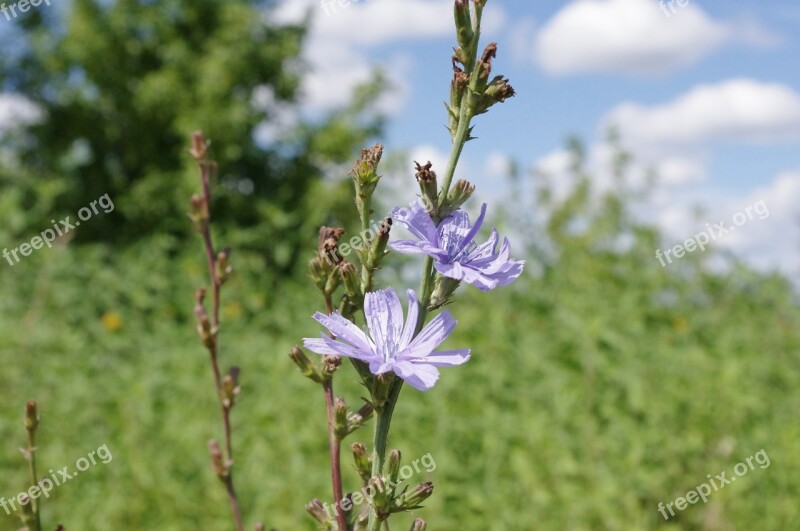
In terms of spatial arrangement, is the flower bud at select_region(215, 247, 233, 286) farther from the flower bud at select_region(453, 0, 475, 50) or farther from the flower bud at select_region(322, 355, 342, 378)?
the flower bud at select_region(453, 0, 475, 50)

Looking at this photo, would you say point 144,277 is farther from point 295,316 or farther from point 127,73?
point 127,73

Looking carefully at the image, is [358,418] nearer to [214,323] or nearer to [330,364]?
[330,364]

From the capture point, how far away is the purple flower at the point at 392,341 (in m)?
0.86

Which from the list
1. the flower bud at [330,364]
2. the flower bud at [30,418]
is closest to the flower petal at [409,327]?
the flower bud at [330,364]

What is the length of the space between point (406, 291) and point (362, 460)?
0.73ft

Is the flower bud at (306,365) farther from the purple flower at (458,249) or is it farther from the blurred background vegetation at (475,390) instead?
the blurred background vegetation at (475,390)

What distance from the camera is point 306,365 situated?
107 centimetres

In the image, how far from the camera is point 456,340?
480cm

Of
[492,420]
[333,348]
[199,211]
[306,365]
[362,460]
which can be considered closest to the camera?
[333,348]

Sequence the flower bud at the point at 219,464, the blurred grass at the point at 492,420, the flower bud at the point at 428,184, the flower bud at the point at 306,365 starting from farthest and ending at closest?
the blurred grass at the point at 492,420, the flower bud at the point at 219,464, the flower bud at the point at 306,365, the flower bud at the point at 428,184

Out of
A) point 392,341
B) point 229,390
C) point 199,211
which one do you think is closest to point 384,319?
point 392,341

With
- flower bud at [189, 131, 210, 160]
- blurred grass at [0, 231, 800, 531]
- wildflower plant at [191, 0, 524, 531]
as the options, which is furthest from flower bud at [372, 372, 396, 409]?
blurred grass at [0, 231, 800, 531]

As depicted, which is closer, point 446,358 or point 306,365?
point 446,358

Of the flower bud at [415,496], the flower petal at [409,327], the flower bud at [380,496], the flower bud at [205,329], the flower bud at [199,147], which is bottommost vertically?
the flower bud at [380,496]
